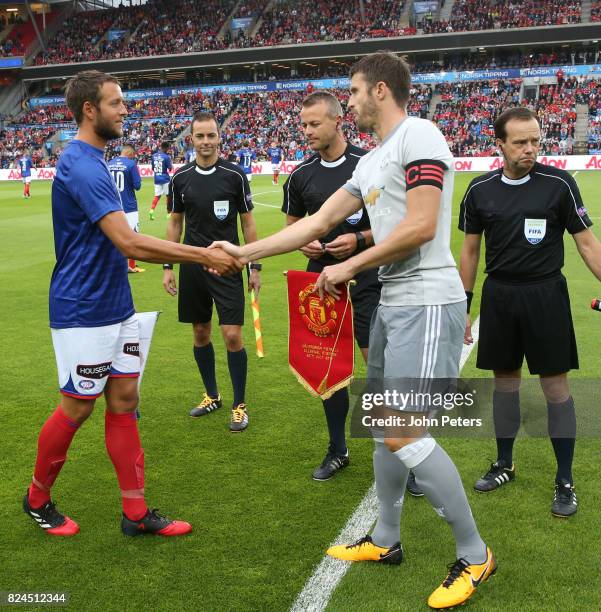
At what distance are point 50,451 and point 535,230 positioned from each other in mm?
2888

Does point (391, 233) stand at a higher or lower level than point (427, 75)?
lower

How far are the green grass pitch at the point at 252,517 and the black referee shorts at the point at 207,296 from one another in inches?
31.4

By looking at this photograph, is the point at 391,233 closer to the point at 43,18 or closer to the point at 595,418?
the point at 595,418

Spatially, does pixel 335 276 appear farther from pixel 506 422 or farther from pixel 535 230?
pixel 506 422

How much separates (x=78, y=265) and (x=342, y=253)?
1.33 m

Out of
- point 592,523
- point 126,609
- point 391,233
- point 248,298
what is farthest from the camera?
point 248,298

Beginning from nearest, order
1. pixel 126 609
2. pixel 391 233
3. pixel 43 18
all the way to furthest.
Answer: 1. pixel 391 233
2. pixel 126 609
3. pixel 43 18

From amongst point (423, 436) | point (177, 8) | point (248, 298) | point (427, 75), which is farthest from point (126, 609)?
point (177, 8)

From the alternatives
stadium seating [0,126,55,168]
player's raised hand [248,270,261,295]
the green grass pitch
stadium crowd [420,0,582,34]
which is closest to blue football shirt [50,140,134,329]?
the green grass pitch

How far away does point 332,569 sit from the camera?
3.26 m

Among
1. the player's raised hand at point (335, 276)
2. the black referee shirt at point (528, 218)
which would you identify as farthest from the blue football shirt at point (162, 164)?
the player's raised hand at point (335, 276)

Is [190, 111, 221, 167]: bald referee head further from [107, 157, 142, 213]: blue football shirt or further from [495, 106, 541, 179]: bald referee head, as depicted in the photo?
[107, 157, 142, 213]: blue football shirt

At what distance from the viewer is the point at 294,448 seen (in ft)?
15.6

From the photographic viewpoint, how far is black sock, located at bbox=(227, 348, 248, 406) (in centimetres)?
526
